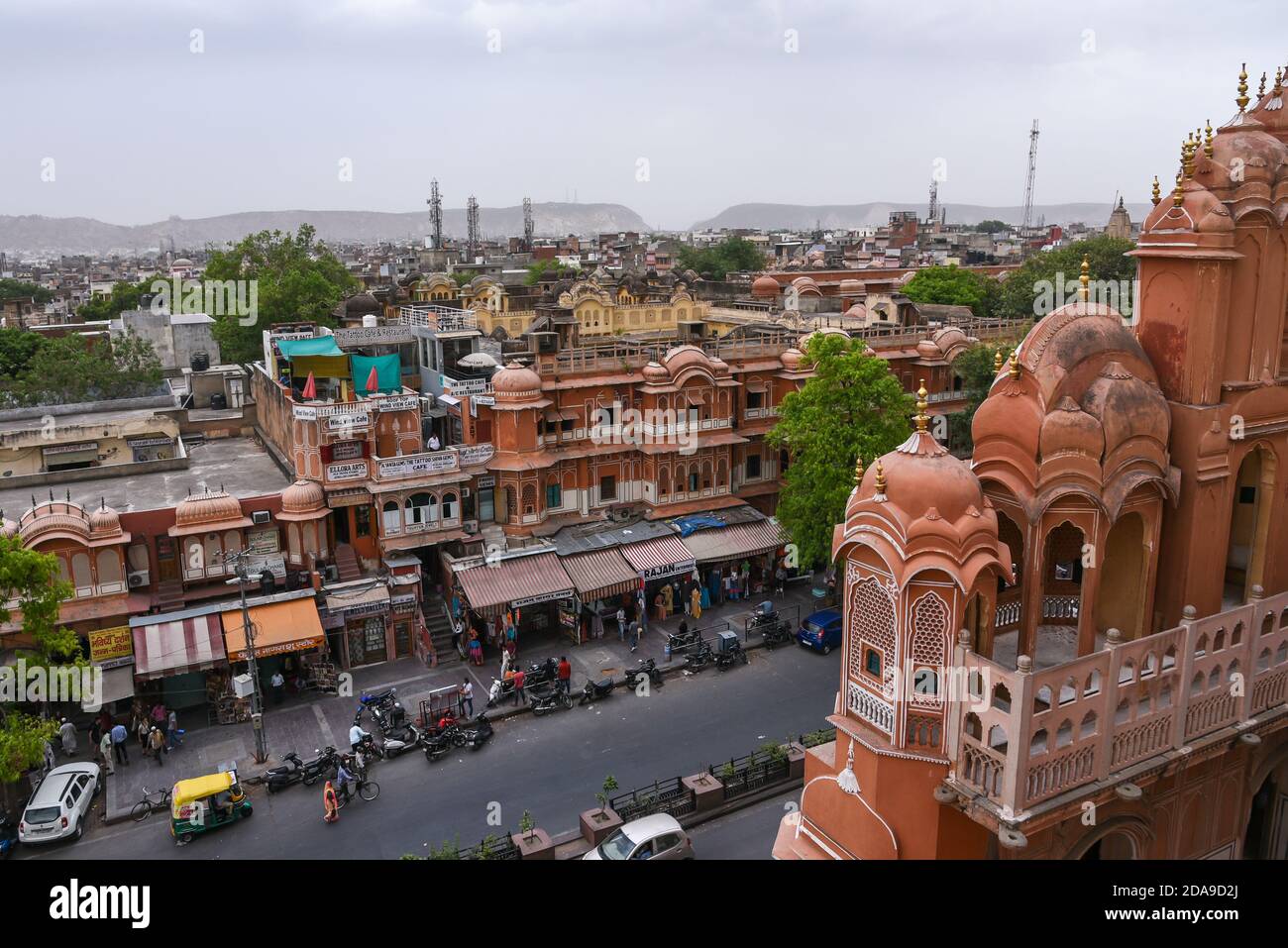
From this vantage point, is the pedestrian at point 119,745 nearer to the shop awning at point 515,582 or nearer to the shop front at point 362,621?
the shop front at point 362,621

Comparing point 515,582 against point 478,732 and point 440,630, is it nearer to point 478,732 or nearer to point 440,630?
point 440,630

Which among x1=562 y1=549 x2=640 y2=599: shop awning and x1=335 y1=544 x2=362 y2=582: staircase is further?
x1=562 y1=549 x2=640 y2=599: shop awning

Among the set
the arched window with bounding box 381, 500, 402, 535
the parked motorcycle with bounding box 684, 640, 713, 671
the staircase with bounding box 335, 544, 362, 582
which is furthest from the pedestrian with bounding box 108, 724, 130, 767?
the parked motorcycle with bounding box 684, 640, 713, 671

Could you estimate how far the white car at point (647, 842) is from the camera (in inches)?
744

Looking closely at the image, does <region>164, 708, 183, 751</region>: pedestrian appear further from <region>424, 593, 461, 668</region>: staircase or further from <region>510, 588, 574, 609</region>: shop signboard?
<region>510, 588, 574, 609</region>: shop signboard

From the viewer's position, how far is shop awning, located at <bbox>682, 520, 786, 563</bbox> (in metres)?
34.0

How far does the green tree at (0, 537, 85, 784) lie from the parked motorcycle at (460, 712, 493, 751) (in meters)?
9.19

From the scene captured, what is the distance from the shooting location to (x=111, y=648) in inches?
1013

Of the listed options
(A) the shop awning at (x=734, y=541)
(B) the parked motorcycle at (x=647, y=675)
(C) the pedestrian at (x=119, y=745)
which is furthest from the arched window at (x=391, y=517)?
(A) the shop awning at (x=734, y=541)

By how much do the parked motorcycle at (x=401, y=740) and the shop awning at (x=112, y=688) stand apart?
23.2 ft

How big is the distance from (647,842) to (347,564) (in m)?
15.9

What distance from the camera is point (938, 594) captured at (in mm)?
11953
